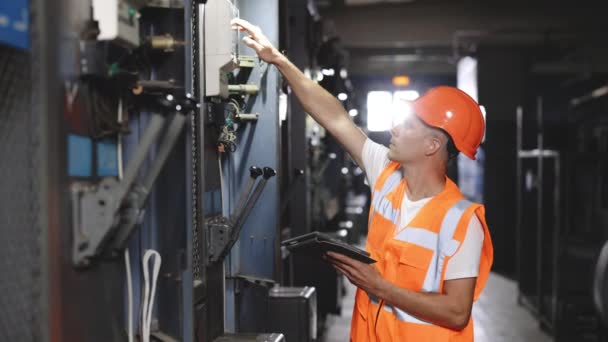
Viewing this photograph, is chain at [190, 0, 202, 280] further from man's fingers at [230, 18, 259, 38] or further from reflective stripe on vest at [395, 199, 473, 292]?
reflective stripe on vest at [395, 199, 473, 292]

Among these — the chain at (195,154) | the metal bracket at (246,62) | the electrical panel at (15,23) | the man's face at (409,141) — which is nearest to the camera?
the electrical panel at (15,23)

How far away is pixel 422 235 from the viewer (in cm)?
209

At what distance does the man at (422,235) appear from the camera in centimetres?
203

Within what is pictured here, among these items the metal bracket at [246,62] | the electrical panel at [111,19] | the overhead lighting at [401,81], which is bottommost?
the electrical panel at [111,19]

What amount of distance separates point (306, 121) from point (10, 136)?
3.28 meters

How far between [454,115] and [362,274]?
0.65 metres

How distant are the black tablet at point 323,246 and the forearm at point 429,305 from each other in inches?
5.0

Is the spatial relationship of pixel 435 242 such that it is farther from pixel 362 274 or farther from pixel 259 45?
pixel 259 45

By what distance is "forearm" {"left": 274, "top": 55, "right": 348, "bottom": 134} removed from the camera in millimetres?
2400

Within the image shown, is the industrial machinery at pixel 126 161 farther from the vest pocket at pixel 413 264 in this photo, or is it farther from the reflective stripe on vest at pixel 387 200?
the vest pocket at pixel 413 264

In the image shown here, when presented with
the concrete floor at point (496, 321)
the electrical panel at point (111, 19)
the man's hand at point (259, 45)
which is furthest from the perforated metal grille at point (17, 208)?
the concrete floor at point (496, 321)

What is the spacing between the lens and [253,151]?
9.00 feet

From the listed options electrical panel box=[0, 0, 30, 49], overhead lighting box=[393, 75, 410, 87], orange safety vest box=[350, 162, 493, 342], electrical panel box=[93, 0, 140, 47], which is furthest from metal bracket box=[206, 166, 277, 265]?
overhead lighting box=[393, 75, 410, 87]

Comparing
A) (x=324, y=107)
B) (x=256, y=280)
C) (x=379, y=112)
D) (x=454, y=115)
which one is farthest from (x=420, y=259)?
(x=379, y=112)
